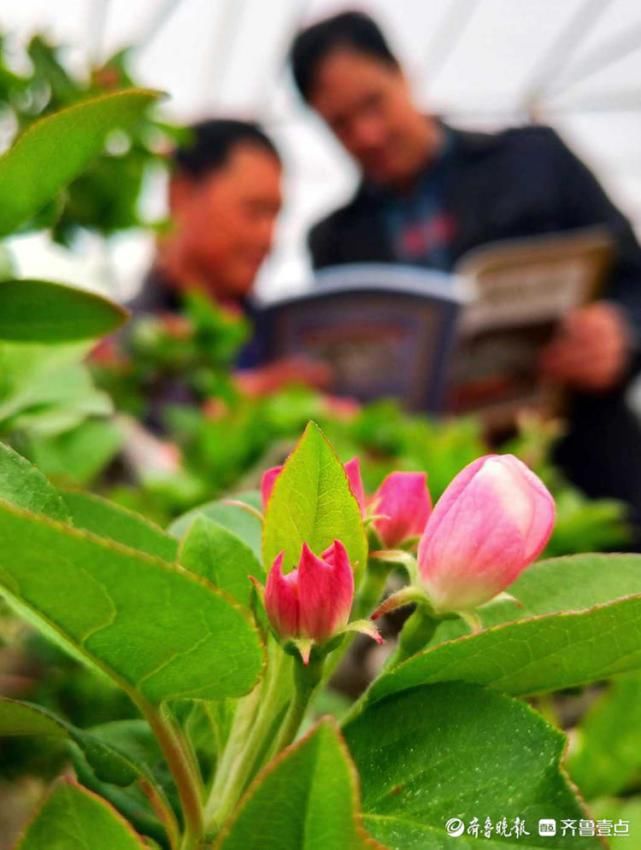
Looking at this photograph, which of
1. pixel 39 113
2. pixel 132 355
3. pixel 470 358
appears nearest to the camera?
pixel 39 113

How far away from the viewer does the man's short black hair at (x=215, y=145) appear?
76.8 inches

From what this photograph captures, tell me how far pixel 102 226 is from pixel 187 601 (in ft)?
1.95

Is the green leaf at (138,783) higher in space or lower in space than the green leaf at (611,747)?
higher

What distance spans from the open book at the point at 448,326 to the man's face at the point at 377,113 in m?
0.71

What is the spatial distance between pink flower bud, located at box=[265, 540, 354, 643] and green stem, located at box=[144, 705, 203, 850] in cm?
5

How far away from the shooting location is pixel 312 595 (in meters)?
0.24

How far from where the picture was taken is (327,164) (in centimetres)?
739

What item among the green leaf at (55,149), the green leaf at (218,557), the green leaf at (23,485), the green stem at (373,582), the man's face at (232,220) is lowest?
the man's face at (232,220)

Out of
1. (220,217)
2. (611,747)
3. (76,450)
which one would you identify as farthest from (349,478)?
(220,217)

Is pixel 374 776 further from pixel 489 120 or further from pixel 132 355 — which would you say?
pixel 489 120

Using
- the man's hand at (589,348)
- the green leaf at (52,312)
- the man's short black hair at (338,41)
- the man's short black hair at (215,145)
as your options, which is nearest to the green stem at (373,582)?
the green leaf at (52,312)

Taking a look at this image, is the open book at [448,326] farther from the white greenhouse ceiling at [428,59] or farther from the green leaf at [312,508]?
the white greenhouse ceiling at [428,59]

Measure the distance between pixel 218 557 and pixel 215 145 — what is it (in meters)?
1.81

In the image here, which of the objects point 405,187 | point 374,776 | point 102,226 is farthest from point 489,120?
point 374,776
